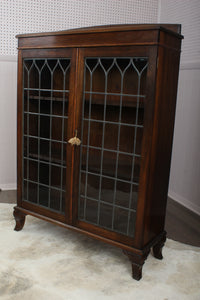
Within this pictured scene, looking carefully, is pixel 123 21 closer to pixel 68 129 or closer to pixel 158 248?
pixel 68 129

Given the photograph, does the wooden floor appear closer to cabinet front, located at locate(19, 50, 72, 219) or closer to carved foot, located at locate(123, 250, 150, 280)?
carved foot, located at locate(123, 250, 150, 280)

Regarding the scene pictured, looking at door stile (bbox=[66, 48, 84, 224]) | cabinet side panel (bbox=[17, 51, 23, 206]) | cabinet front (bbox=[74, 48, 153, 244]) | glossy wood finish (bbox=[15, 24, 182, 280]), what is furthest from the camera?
cabinet side panel (bbox=[17, 51, 23, 206])

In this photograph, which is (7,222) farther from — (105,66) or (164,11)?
(164,11)

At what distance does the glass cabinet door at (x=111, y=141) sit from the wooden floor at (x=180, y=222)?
786 millimetres

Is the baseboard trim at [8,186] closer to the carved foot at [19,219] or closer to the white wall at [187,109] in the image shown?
the carved foot at [19,219]

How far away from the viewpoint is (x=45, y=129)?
245cm

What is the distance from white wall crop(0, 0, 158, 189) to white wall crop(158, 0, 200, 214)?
0.41 m

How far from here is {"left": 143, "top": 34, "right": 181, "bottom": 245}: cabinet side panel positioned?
194 centimetres

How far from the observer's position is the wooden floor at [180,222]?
2688 millimetres

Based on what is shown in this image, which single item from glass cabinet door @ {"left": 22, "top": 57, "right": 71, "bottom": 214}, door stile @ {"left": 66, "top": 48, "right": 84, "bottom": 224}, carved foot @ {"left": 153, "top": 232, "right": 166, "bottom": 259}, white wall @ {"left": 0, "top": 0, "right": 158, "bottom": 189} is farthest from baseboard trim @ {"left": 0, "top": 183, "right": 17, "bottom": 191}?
carved foot @ {"left": 153, "top": 232, "right": 166, "bottom": 259}

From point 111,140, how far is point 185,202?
164 cm

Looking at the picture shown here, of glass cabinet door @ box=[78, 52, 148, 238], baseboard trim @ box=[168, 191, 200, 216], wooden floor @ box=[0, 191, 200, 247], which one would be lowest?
wooden floor @ box=[0, 191, 200, 247]

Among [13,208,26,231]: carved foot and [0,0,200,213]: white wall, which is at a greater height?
[0,0,200,213]: white wall

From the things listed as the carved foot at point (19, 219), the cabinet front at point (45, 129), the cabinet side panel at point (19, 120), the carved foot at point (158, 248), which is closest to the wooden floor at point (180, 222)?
the carved foot at point (158, 248)
